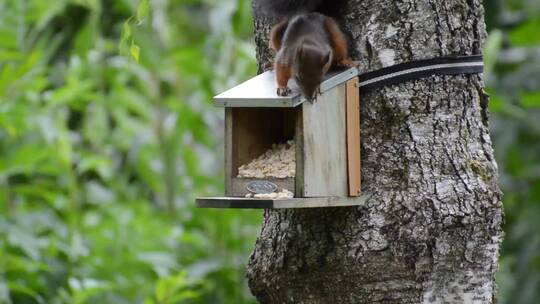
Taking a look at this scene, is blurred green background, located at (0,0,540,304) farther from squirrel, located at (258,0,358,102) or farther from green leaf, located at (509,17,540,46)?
squirrel, located at (258,0,358,102)

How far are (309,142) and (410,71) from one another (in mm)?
362

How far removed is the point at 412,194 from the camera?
9.56 feet

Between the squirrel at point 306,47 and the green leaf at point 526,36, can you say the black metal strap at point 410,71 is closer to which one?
the squirrel at point 306,47

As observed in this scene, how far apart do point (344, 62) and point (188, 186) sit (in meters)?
3.03

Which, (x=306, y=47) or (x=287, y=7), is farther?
(x=287, y=7)

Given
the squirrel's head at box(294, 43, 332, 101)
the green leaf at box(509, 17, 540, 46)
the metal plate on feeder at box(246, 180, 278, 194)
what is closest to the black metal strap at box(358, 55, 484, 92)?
the squirrel's head at box(294, 43, 332, 101)

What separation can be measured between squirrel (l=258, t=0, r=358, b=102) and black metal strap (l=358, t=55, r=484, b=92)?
0.07 m

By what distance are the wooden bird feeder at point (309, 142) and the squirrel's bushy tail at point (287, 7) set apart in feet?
0.63

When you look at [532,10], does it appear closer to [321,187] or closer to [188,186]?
[188,186]

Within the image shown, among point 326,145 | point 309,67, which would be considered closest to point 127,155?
point 326,145

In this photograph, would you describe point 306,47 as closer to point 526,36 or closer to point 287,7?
point 287,7

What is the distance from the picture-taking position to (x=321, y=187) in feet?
9.43

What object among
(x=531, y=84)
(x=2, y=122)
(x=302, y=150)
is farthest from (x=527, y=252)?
(x=302, y=150)

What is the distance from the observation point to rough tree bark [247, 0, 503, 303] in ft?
9.50
